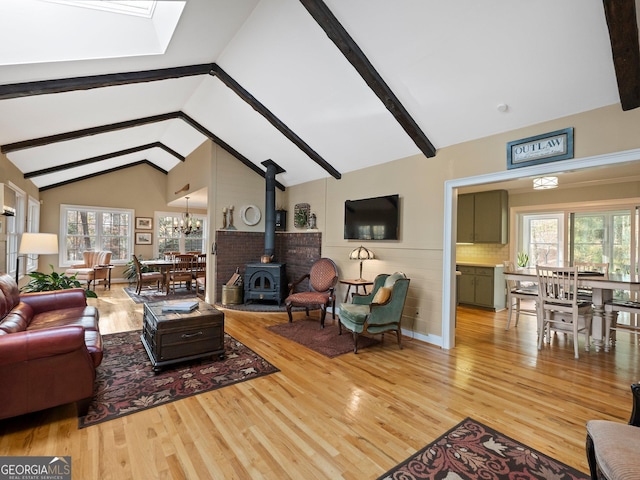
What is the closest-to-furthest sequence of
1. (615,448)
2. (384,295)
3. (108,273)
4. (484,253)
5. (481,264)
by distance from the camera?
(615,448)
(384,295)
(481,264)
(484,253)
(108,273)

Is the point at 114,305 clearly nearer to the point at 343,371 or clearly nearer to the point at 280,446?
the point at 343,371

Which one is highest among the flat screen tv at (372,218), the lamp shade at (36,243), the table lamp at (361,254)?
the flat screen tv at (372,218)

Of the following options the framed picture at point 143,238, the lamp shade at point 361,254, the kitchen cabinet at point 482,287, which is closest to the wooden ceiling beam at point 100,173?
the framed picture at point 143,238

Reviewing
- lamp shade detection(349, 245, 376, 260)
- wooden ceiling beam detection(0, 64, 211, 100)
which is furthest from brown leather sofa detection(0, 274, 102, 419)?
lamp shade detection(349, 245, 376, 260)

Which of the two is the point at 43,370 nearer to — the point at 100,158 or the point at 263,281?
→ the point at 263,281

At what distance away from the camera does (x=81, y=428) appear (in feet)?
7.11

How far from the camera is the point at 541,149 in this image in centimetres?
314

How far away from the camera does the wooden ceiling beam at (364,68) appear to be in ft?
9.21

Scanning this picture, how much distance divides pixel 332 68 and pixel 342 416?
11.3ft

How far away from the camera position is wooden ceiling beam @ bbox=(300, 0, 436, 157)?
2809 mm

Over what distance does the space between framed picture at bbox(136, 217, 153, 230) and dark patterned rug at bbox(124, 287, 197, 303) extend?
6.43 ft

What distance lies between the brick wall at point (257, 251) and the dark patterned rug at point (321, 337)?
1663 mm

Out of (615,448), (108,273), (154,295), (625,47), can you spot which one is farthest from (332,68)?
(108,273)

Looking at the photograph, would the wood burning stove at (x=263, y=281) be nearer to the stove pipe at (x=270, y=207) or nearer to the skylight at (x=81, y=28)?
the stove pipe at (x=270, y=207)
